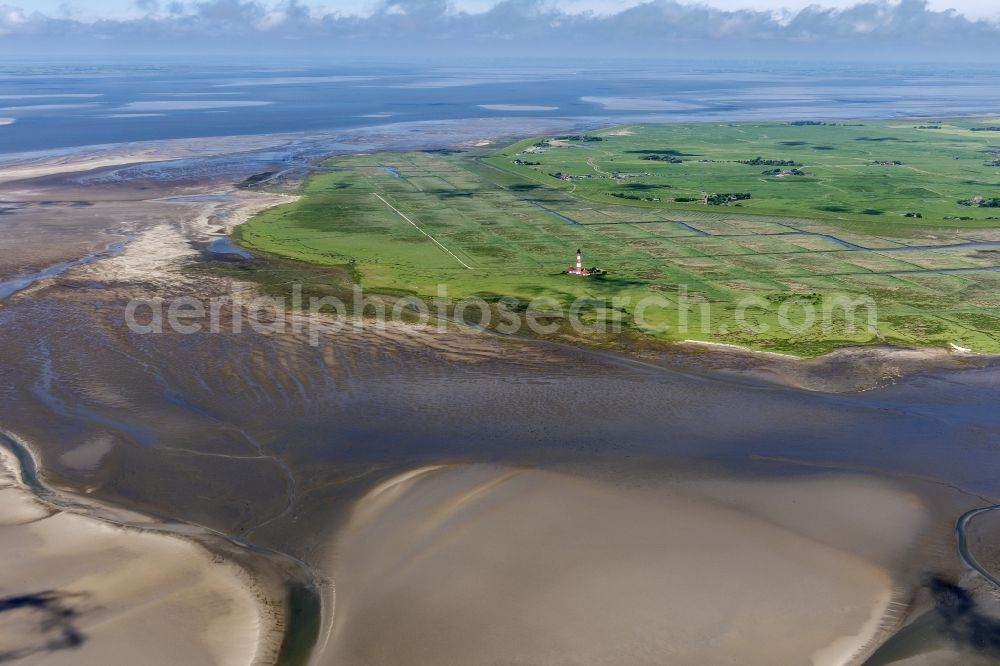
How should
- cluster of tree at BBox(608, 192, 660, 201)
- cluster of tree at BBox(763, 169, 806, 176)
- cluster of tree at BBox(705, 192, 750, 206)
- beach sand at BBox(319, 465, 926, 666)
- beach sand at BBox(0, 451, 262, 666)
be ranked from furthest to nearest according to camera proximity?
cluster of tree at BBox(763, 169, 806, 176), cluster of tree at BBox(608, 192, 660, 201), cluster of tree at BBox(705, 192, 750, 206), beach sand at BBox(319, 465, 926, 666), beach sand at BBox(0, 451, 262, 666)

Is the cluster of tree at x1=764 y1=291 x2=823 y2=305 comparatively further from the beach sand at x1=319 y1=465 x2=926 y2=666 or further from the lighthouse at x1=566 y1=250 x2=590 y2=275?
the beach sand at x1=319 y1=465 x2=926 y2=666

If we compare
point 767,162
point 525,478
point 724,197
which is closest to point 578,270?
point 525,478

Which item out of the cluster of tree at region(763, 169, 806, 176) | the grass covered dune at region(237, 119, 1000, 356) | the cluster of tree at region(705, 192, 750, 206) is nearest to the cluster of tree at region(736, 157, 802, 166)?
the grass covered dune at region(237, 119, 1000, 356)

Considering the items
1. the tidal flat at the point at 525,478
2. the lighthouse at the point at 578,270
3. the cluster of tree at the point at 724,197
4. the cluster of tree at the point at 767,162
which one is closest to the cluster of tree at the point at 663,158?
the cluster of tree at the point at 767,162

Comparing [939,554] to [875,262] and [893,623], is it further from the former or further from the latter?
[875,262]

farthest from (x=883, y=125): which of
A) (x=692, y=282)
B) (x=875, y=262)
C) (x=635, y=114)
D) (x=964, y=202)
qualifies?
(x=692, y=282)

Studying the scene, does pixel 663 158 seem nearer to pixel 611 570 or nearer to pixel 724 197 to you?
pixel 724 197
